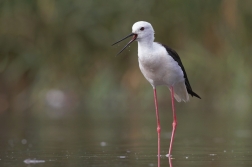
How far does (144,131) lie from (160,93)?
172 inches

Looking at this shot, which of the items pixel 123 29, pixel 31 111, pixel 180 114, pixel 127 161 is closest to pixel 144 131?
pixel 180 114

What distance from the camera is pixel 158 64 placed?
8.07 meters

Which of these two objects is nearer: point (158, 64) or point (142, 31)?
point (142, 31)

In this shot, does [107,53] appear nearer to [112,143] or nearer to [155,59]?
[112,143]

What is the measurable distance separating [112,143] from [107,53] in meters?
6.95

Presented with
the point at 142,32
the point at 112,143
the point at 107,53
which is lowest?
the point at 112,143

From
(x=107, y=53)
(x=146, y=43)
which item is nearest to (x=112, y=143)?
(x=146, y=43)

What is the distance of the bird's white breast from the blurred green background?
5.60 meters

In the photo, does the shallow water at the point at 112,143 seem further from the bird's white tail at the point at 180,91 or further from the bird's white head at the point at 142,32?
the bird's white head at the point at 142,32

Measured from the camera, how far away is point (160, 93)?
1462cm

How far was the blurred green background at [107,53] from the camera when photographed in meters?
14.6

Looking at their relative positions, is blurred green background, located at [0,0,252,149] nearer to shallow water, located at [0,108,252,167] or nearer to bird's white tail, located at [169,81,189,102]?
shallow water, located at [0,108,252,167]

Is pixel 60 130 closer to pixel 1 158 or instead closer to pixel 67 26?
pixel 1 158

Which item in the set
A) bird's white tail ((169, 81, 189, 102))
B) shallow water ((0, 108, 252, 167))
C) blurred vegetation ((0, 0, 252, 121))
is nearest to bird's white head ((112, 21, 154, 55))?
bird's white tail ((169, 81, 189, 102))
